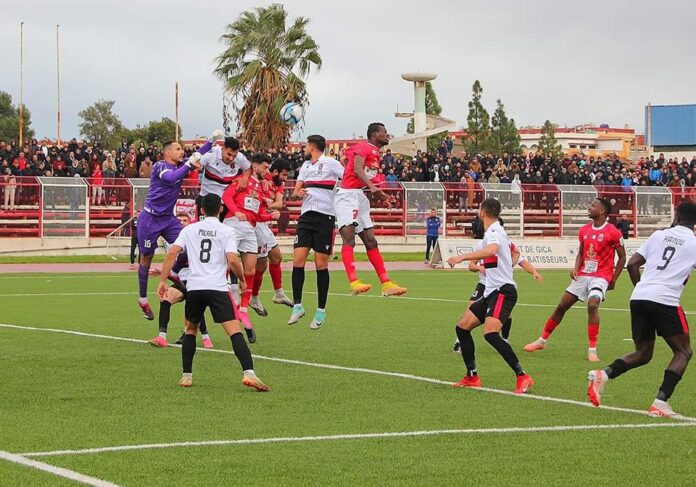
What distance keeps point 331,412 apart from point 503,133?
3748 inches

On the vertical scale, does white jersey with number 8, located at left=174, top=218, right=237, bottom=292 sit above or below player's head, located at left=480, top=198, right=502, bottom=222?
below

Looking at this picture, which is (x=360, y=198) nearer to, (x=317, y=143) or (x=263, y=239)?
(x=317, y=143)

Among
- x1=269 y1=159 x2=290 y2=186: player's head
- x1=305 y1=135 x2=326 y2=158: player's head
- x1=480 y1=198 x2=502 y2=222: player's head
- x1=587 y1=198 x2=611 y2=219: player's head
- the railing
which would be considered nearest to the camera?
x1=480 y1=198 x2=502 y2=222: player's head

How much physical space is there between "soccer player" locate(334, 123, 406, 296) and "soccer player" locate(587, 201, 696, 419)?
534cm

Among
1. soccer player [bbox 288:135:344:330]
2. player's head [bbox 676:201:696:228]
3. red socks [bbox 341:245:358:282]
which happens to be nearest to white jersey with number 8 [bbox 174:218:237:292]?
player's head [bbox 676:201:696:228]

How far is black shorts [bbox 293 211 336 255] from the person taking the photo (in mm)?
16516

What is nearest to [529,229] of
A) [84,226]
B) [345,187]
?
[84,226]

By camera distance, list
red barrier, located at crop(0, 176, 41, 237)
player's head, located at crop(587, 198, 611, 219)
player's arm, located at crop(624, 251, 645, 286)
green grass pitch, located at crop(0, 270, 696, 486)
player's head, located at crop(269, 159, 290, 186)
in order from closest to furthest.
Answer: green grass pitch, located at crop(0, 270, 696, 486) → player's arm, located at crop(624, 251, 645, 286) → player's head, located at crop(587, 198, 611, 219) → player's head, located at crop(269, 159, 290, 186) → red barrier, located at crop(0, 176, 41, 237)

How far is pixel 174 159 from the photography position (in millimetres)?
16734

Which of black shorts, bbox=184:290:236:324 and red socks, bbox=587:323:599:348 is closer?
black shorts, bbox=184:290:236:324

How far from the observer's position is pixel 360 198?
651 inches

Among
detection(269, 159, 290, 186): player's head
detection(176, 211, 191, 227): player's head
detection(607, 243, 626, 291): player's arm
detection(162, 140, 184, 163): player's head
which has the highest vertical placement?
detection(162, 140, 184, 163): player's head

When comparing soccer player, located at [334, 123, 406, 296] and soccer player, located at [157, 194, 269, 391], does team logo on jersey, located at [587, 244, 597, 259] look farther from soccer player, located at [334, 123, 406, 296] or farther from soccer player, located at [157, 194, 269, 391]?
soccer player, located at [157, 194, 269, 391]

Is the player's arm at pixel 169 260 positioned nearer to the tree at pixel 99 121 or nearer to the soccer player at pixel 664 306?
the soccer player at pixel 664 306
